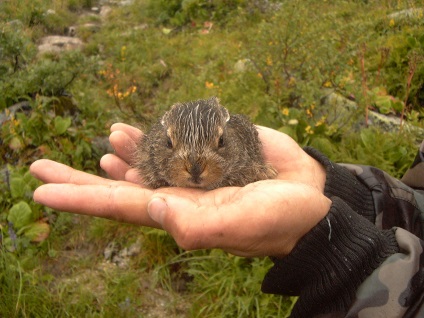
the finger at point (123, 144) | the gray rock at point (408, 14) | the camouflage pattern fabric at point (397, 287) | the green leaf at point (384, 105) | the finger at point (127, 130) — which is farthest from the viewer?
the gray rock at point (408, 14)

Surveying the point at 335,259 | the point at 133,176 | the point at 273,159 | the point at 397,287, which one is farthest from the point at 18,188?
the point at 397,287

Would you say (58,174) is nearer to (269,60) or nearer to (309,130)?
(309,130)

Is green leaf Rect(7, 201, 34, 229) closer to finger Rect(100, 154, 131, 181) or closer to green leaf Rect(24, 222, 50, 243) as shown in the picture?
green leaf Rect(24, 222, 50, 243)

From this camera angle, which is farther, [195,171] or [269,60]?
[269,60]

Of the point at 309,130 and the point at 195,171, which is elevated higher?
the point at 195,171

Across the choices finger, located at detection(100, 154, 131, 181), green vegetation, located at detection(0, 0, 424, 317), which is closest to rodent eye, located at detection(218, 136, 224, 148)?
finger, located at detection(100, 154, 131, 181)

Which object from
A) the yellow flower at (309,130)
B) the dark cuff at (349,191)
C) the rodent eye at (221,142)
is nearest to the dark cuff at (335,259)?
the dark cuff at (349,191)

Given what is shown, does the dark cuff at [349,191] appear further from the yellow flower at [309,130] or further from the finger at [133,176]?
the finger at [133,176]
